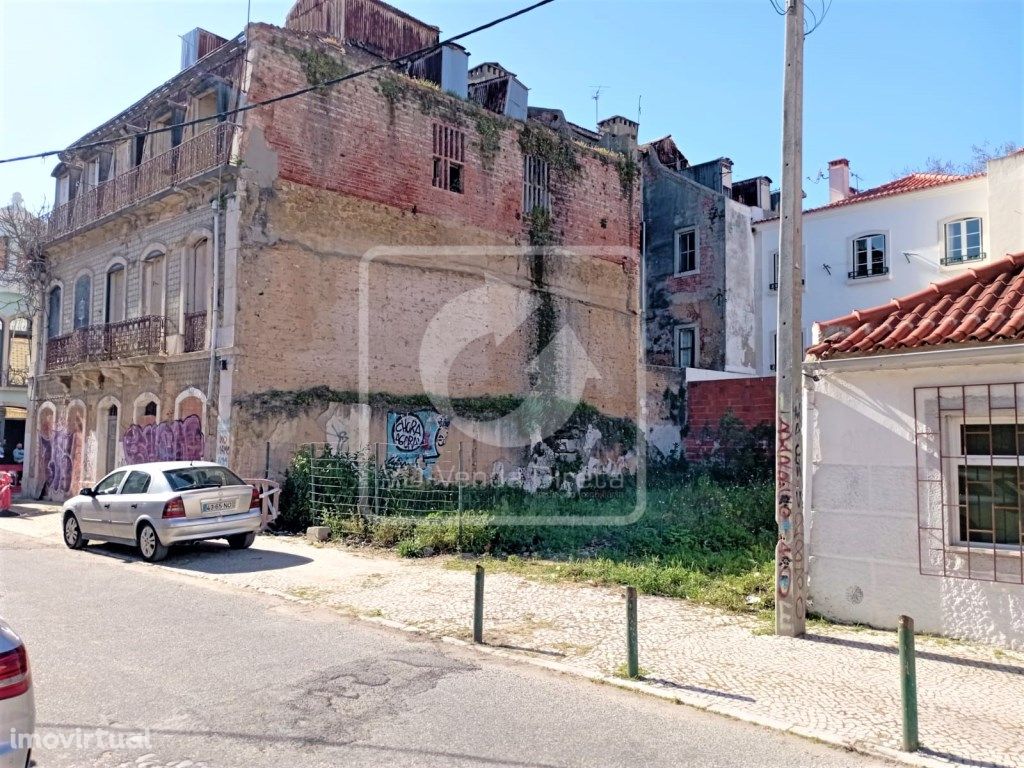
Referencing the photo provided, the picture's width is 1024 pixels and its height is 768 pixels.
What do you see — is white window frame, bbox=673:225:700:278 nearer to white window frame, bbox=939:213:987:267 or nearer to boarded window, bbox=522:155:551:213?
boarded window, bbox=522:155:551:213

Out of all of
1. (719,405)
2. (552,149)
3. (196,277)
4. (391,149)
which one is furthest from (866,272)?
(196,277)

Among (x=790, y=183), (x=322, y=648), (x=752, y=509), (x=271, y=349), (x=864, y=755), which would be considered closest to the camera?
(x=864, y=755)

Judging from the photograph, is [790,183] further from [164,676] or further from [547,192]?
[547,192]

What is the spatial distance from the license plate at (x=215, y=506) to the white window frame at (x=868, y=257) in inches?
789

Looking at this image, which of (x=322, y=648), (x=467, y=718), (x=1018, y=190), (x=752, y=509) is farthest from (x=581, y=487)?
(x=467, y=718)

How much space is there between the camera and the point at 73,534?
13.5 meters

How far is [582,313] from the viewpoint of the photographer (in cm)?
2372

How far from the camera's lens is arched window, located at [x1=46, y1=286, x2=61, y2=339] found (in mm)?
24266

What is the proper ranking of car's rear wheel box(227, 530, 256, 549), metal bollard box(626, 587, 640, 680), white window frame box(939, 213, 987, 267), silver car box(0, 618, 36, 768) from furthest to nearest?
white window frame box(939, 213, 987, 267) → car's rear wheel box(227, 530, 256, 549) → metal bollard box(626, 587, 640, 680) → silver car box(0, 618, 36, 768)

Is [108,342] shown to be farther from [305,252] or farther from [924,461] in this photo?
[924,461]

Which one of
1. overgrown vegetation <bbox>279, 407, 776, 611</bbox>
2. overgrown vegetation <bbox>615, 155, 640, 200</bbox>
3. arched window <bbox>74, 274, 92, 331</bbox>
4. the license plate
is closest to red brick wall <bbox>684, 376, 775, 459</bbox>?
overgrown vegetation <bbox>279, 407, 776, 611</bbox>

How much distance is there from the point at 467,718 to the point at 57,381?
2238 centimetres

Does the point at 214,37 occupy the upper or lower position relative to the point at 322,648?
upper

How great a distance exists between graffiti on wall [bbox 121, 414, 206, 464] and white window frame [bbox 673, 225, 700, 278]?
1731 cm
